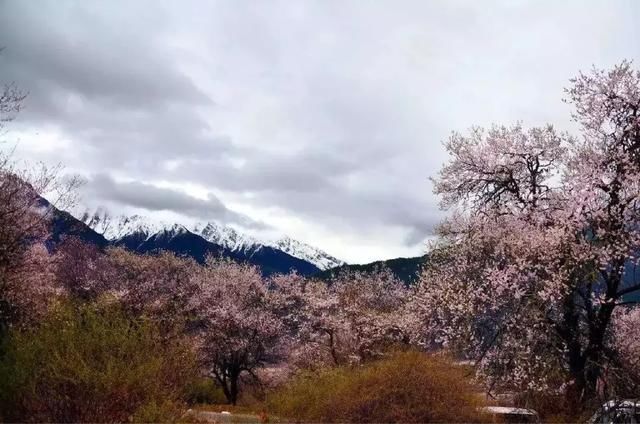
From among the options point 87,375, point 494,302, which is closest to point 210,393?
point 494,302

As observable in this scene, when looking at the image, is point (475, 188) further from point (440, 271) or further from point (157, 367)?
point (157, 367)

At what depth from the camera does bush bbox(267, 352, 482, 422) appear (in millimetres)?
14555

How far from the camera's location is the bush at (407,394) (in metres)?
14.6

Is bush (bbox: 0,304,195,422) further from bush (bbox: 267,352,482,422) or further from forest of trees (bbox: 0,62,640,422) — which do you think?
bush (bbox: 267,352,482,422)

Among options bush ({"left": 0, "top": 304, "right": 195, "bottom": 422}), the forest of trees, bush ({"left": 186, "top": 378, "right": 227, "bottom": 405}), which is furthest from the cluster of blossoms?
bush ({"left": 186, "top": 378, "right": 227, "bottom": 405})

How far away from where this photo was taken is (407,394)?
14.7m

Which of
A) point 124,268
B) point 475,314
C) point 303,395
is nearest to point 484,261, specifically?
point 475,314

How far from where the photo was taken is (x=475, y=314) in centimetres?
1712

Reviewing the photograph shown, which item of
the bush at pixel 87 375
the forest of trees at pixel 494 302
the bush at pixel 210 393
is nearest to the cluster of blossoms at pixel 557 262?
the forest of trees at pixel 494 302

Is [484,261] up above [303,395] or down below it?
above

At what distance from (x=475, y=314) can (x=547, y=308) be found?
1.97 meters

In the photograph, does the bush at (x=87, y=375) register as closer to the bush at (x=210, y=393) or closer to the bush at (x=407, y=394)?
the bush at (x=407, y=394)

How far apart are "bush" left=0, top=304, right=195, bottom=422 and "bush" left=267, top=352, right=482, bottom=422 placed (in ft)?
15.9

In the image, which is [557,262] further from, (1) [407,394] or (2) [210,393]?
(2) [210,393]
